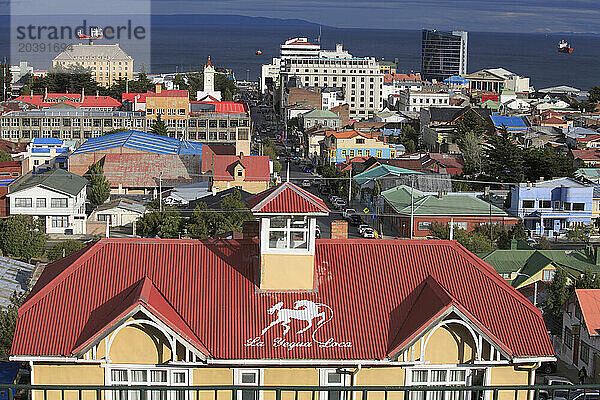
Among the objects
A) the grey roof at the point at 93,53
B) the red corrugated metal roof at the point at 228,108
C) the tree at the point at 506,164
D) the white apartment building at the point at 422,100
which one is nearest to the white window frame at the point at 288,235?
the tree at the point at 506,164

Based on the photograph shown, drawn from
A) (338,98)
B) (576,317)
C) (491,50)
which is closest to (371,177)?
(576,317)

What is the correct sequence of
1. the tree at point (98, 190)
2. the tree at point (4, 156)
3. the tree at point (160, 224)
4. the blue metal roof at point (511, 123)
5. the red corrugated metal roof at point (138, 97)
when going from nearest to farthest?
the tree at point (160, 224), the tree at point (98, 190), the tree at point (4, 156), the blue metal roof at point (511, 123), the red corrugated metal roof at point (138, 97)

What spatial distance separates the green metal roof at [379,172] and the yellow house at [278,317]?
18242 mm

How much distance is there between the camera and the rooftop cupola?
534 cm

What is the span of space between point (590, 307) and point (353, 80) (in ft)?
134

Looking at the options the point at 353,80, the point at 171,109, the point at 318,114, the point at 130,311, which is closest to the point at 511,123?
the point at 318,114

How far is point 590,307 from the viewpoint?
1048 centimetres

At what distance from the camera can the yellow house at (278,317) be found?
16.2 ft

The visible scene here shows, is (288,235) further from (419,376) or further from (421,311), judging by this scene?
(419,376)

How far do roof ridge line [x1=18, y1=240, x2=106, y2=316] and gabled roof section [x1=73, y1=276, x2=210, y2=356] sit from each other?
1.07ft

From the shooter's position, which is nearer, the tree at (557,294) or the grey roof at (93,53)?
the tree at (557,294)

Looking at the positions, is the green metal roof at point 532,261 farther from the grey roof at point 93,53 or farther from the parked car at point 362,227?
the grey roof at point 93,53

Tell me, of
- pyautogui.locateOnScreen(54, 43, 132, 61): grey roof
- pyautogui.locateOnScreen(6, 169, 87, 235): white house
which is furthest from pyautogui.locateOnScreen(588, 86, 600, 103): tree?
pyautogui.locateOnScreen(6, 169, 87, 235): white house

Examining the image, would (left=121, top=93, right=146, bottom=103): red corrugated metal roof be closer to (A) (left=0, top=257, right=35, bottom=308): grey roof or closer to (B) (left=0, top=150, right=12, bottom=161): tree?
(B) (left=0, top=150, right=12, bottom=161): tree
